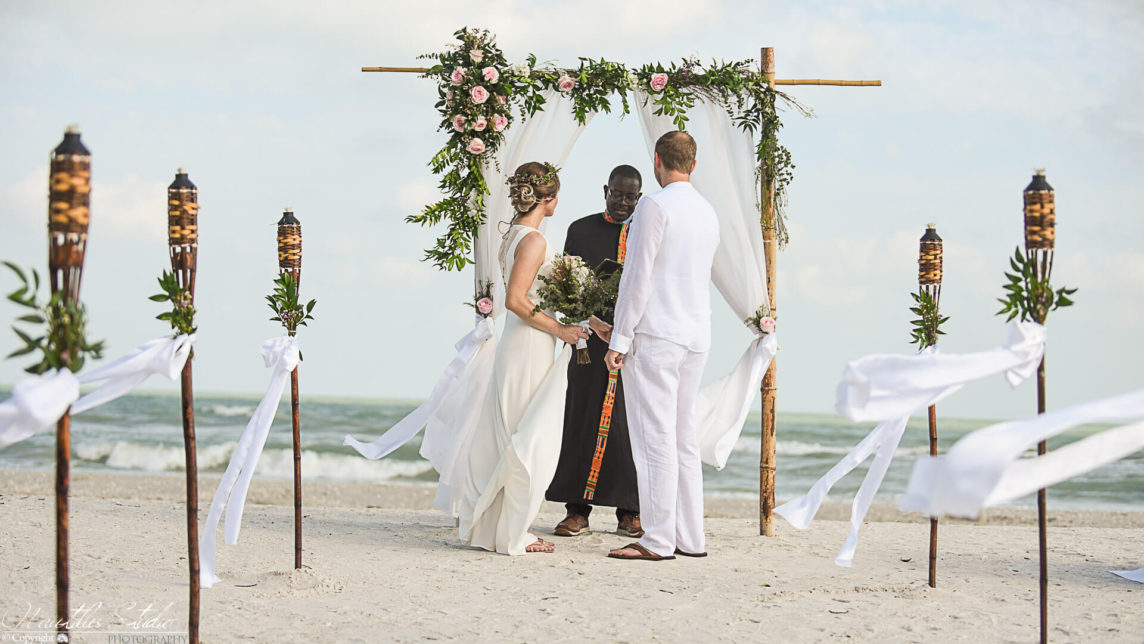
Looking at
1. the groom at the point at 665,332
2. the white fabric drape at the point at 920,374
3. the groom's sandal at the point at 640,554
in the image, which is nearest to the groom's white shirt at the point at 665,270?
the groom at the point at 665,332

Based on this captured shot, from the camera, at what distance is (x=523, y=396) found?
5.68 metres

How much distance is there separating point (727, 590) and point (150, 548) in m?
3.26

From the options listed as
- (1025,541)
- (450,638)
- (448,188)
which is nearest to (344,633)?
(450,638)

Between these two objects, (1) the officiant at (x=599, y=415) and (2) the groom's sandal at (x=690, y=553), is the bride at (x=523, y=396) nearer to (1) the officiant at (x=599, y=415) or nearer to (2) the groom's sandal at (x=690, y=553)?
(1) the officiant at (x=599, y=415)

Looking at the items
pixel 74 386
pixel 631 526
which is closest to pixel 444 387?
pixel 631 526

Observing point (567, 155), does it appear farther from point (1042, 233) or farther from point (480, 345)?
point (1042, 233)

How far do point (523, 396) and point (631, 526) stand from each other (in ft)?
4.27

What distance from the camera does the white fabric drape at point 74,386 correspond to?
2662 millimetres

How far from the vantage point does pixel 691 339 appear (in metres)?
5.30

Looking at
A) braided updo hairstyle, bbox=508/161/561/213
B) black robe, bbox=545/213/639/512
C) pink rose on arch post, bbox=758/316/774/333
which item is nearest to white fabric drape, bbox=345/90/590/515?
black robe, bbox=545/213/639/512

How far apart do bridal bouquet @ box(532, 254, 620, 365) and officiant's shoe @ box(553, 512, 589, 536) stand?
131 cm

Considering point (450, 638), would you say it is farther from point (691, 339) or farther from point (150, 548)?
point (150, 548)

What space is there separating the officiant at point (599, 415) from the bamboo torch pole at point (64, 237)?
3651 millimetres

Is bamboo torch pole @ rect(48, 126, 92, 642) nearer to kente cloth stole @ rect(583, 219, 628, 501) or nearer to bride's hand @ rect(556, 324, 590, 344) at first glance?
bride's hand @ rect(556, 324, 590, 344)
